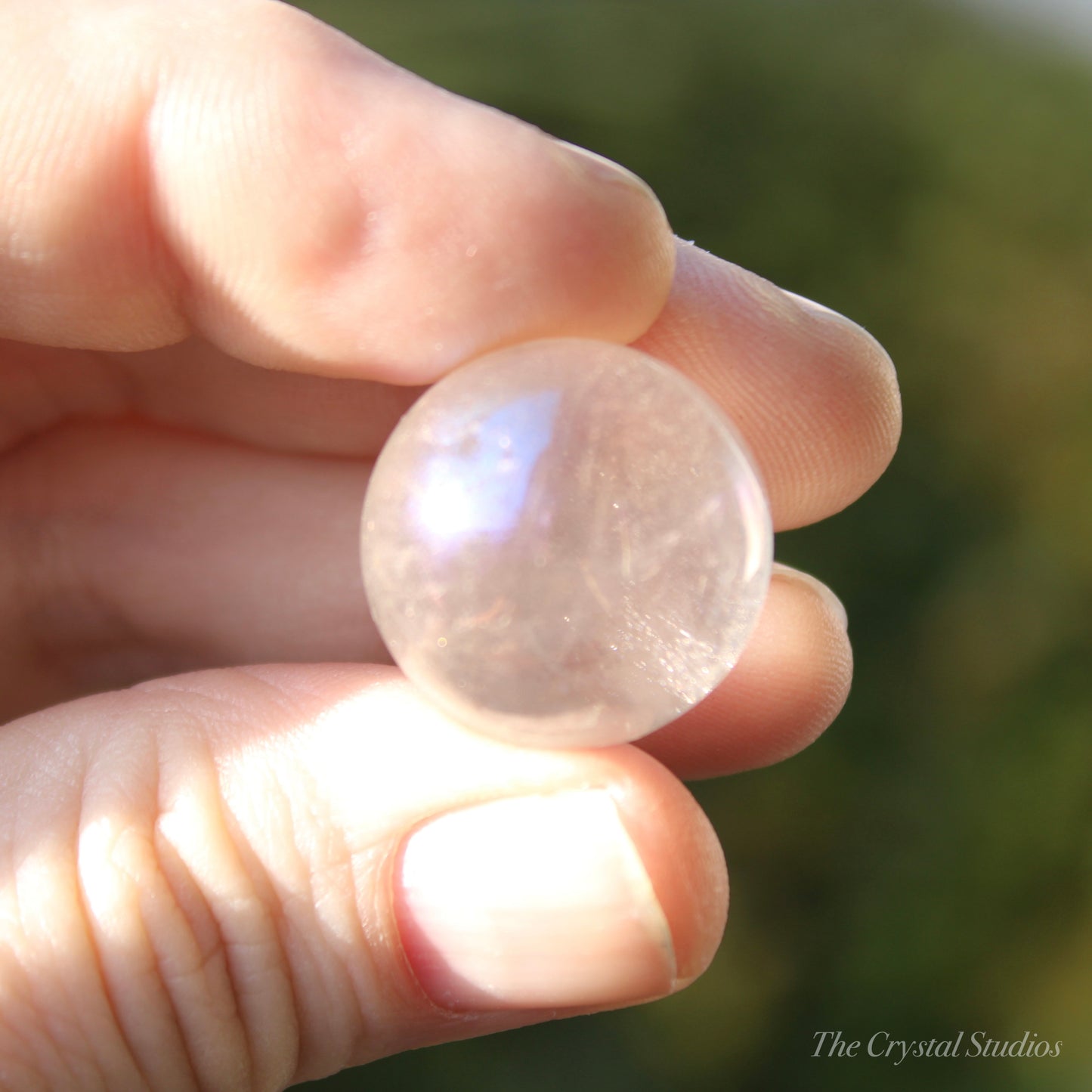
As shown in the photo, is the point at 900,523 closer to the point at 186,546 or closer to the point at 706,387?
the point at 706,387

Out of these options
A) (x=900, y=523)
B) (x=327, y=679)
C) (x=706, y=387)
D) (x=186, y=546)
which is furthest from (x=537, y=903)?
(x=900, y=523)

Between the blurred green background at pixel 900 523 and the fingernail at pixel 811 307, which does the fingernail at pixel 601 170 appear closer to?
the fingernail at pixel 811 307

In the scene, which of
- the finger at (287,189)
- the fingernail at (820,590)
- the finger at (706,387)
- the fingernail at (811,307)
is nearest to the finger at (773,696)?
the fingernail at (820,590)

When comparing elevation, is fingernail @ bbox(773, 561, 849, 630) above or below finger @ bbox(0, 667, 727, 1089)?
above

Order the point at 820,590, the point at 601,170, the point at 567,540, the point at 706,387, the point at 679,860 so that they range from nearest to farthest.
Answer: the point at 567,540 < the point at 679,860 < the point at 601,170 < the point at 706,387 < the point at 820,590

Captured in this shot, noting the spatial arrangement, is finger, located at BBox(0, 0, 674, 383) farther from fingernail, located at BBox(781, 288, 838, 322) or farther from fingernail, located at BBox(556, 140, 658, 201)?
fingernail, located at BBox(781, 288, 838, 322)

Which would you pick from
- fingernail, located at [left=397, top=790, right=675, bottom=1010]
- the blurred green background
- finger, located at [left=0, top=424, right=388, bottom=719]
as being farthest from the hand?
the blurred green background
